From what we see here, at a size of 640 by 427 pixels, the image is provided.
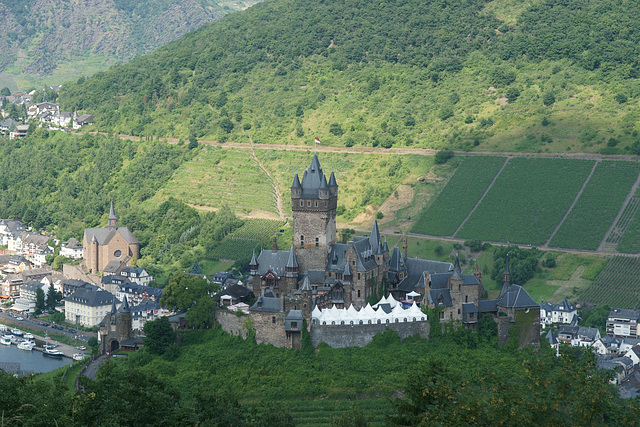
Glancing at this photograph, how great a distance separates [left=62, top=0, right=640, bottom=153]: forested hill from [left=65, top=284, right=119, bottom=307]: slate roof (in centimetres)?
4725

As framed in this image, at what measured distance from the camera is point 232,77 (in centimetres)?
18588

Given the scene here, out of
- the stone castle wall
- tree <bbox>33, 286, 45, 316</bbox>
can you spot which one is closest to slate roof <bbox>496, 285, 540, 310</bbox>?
the stone castle wall

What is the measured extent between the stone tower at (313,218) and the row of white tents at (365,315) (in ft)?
19.1

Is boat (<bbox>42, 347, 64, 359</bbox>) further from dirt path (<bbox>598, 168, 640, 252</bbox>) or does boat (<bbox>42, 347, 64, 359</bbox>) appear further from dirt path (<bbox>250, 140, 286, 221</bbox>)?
dirt path (<bbox>598, 168, 640, 252</bbox>)

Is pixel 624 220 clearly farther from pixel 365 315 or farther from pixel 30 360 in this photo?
pixel 30 360

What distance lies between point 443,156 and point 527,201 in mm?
17135

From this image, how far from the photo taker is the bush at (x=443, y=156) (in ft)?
471

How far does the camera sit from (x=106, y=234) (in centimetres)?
13700

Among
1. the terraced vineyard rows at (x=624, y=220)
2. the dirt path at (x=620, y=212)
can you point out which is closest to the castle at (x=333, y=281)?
the dirt path at (x=620, y=212)

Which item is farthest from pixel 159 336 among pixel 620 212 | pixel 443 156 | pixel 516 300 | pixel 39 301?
pixel 443 156

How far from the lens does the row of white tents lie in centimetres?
8919

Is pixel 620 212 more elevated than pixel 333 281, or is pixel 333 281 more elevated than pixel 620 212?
pixel 620 212

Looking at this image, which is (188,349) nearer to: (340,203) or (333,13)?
(340,203)

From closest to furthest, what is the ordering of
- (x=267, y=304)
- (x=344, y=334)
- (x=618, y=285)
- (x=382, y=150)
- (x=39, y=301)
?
(x=344, y=334), (x=267, y=304), (x=618, y=285), (x=39, y=301), (x=382, y=150)
